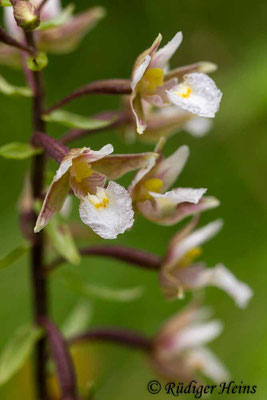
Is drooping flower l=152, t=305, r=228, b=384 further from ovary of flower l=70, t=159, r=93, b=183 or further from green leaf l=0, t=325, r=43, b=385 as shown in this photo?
ovary of flower l=70, t=159, r=93, b=183

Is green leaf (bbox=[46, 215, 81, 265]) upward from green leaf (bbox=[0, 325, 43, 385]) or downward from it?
upward

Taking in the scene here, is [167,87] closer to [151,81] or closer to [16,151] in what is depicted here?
[151,81]

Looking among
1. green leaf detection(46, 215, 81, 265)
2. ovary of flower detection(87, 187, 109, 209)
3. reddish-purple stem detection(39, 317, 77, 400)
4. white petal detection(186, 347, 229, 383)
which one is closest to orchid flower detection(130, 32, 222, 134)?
ovary of flower detection(87, 187, 109, 209)

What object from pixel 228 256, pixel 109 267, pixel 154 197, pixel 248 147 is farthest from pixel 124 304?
pixel 154 197

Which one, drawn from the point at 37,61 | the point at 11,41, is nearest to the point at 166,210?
the point at 37,61

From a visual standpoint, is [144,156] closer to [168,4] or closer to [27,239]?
[27,239]
